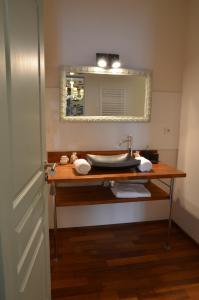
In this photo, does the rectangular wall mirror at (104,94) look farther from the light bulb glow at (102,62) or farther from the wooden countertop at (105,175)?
the wooden countertop at (105,175)

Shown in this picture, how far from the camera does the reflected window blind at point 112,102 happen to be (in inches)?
92.1

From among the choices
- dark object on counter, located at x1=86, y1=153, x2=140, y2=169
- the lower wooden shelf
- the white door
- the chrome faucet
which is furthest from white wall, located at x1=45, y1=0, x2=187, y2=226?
the white door

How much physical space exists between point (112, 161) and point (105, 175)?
252mm

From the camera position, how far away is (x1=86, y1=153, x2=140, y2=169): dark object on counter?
202 centimetres

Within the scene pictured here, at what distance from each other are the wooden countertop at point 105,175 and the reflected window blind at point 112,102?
68cm

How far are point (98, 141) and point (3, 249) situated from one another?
70.9 inches

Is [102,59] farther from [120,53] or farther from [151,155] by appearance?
[151,155]

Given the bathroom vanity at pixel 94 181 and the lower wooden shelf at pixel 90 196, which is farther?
the lower wooden shelf at pixel 90 196

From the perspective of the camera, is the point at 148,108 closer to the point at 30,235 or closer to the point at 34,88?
the point at 34,88

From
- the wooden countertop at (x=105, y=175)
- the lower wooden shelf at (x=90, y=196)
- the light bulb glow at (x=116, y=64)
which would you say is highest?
the light bulb glow at (x=116, y=64)

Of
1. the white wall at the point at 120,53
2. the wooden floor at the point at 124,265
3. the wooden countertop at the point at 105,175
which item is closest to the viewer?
the wooden floor at the point at 124,265

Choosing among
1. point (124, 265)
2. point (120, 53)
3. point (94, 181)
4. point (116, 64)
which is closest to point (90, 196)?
point (94, 181)

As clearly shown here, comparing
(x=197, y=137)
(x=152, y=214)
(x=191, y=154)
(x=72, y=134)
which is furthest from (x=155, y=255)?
(x=72, y=134)

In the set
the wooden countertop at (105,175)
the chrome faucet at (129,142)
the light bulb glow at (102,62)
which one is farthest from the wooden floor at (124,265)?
the light bulb glow at (102,62)
